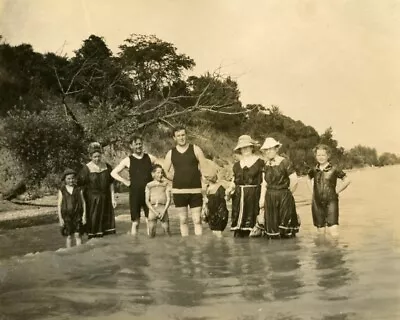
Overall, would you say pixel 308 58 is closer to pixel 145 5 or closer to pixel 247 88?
pixel 247 88

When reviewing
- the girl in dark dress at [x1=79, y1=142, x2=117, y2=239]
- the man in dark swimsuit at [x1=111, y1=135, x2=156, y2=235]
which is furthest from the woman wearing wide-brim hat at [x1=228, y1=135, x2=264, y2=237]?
the girl in dark dress at [x1=79, y1=142, x2=117, y2=239]

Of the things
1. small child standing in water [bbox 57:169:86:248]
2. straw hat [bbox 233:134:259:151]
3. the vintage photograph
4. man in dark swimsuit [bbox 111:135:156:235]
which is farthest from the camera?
man in dark swimsuit [bbox 111:135:156:235]

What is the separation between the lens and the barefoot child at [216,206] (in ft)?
14.5

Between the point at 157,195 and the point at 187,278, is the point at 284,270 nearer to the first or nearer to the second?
the point at 187,278

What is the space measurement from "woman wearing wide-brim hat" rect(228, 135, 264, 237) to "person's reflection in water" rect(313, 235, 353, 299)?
1.72ft

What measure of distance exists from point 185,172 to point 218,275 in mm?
1163

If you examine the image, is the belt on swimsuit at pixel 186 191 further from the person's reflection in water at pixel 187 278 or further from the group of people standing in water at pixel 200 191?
the person's reflection in water at pixel 187 278

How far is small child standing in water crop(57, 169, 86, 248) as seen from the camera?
4.07 m

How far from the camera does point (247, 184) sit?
4262 millimetres

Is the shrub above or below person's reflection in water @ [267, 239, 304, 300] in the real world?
above

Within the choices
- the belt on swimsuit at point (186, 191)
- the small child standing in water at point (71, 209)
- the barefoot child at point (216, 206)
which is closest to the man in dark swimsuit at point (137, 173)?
the belt on swimsuit at point (186, 191)

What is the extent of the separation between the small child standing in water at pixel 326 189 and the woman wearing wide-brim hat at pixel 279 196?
171 millimetres

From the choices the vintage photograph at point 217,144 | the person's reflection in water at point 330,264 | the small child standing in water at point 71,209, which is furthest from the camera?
the small child standing in water at point 71,209

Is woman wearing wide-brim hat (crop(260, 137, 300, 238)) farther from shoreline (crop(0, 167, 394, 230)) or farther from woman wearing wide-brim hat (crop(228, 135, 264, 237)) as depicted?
shoreline (crop(0, 167, 394, 230))
